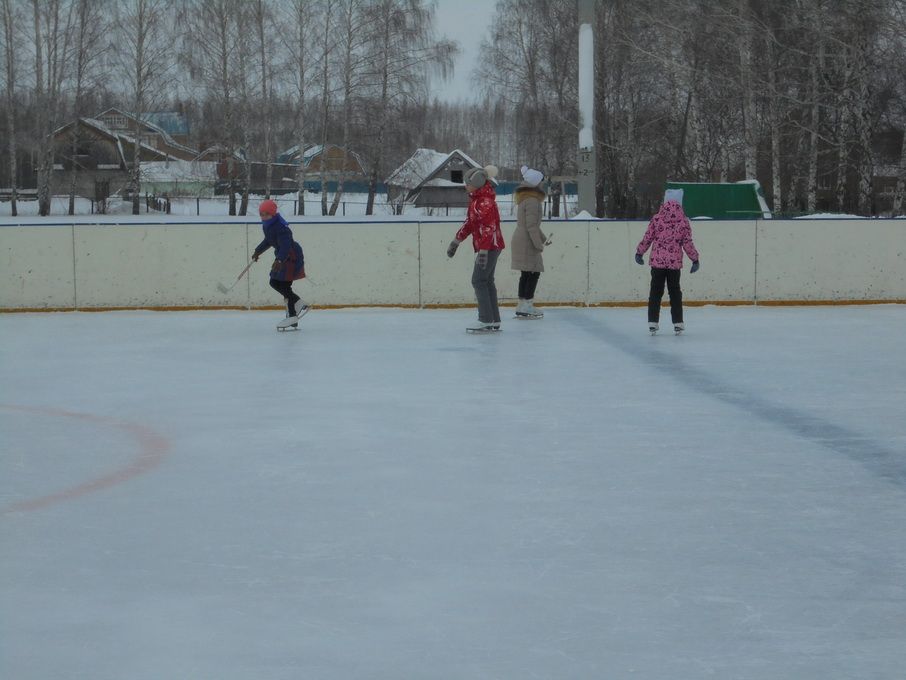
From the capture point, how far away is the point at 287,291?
1009 cm

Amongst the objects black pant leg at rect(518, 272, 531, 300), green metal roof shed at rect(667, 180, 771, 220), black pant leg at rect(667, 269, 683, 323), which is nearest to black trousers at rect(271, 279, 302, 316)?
black pant leg at rect(518, 272, 531, 300)

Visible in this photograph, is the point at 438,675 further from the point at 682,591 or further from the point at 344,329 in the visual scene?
the point at 344,329

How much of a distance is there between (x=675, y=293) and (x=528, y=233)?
169 cm

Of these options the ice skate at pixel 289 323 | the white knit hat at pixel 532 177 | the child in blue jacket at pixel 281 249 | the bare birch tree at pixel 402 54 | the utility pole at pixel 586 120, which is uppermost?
the bare birch tree at pixel 402 54

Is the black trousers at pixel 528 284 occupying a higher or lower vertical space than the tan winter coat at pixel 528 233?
lower

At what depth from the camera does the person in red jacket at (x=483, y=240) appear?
381 inches

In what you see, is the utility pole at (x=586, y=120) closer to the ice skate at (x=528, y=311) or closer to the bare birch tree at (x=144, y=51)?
the ice skate at (x=528, y=311)

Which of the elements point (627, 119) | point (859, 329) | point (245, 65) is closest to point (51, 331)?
point (859, 329)

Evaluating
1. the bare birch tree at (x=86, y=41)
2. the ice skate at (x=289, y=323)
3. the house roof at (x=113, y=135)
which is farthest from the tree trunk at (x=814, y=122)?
the house roof at (x=113, y=135)

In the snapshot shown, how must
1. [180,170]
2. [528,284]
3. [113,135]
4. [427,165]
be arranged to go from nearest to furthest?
[528,284] < [113,135] < [427,165] < [180,170]

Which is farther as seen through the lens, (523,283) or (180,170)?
(180,170)

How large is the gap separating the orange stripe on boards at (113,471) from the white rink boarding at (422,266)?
579cm

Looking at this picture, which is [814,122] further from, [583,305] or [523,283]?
[523,283]

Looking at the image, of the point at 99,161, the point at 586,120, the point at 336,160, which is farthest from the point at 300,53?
the point at 586,120
